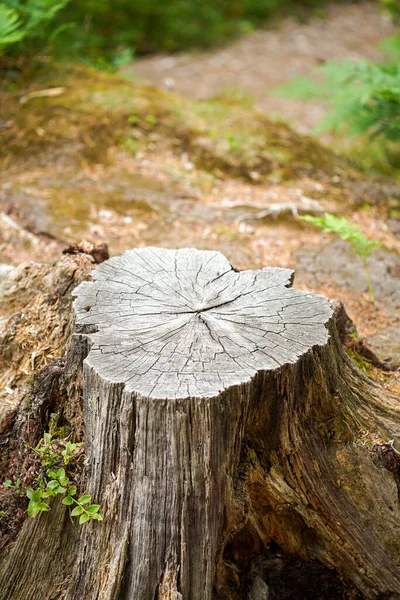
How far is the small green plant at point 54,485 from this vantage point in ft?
8.37

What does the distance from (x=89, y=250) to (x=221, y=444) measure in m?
1.63

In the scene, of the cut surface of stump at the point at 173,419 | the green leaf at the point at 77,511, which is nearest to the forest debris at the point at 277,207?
the cut surface of stump at the point at 173,419

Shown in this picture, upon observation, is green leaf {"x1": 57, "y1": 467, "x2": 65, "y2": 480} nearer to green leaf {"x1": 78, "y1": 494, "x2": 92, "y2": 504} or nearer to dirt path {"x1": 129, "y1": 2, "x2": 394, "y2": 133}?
green leaf {"x1": 78, "y1": 494, "x2": 92, "y2": 504}

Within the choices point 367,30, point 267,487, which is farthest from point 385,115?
point 367,30

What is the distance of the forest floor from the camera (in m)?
5.26

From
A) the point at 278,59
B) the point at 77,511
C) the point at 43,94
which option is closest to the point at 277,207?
the point at 43,94

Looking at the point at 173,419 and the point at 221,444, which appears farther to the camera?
the point at 221,444

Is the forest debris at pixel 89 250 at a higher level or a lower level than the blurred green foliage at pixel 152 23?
higher

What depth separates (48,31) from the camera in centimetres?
802

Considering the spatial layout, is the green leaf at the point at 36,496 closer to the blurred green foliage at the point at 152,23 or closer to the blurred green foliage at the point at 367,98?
the blurred green foliage at the point at 367,98

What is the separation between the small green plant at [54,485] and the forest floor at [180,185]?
7.99 feet

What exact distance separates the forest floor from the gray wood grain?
1.69 metres

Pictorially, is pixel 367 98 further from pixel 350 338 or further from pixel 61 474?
pixel 61 474

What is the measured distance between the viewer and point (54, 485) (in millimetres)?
2641
